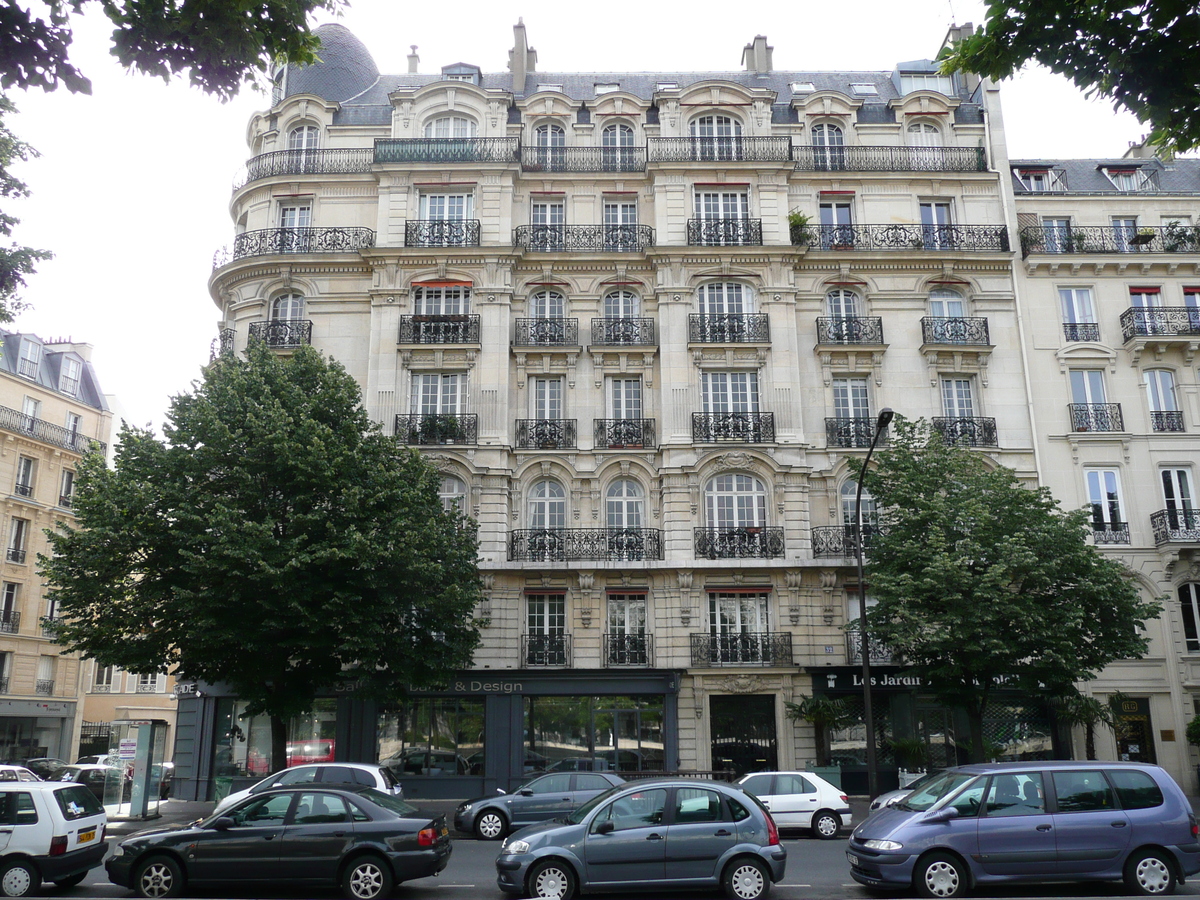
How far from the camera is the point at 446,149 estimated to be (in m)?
31.0

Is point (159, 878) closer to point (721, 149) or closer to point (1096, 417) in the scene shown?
point (721, 149)

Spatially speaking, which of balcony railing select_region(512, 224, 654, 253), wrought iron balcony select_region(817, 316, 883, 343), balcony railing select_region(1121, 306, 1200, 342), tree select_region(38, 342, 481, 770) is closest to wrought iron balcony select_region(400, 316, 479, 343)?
balcony railing select_region(512, 224, 654, 253)

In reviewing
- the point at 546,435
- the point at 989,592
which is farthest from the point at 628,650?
the point at 989,592

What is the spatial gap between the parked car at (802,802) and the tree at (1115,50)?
14.7 meters

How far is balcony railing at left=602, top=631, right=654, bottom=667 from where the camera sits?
89.2 ft

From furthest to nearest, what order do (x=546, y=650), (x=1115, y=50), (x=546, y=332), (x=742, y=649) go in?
(x=546, y=332) < (x=546, y=650) < (x=742, y=649) < (x=1115, y=50)

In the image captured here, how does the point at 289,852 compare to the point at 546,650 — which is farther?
the point at 546,650

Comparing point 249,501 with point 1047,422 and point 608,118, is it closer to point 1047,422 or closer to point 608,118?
point 608,118

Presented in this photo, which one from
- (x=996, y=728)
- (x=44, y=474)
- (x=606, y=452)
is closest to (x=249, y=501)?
(x=606, y=452)

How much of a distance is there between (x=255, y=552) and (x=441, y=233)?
45.0 feet

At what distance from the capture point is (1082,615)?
74.2 feet

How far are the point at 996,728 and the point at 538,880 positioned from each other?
64.3 feet

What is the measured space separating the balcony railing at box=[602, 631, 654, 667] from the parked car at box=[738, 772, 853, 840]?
25.5 feet

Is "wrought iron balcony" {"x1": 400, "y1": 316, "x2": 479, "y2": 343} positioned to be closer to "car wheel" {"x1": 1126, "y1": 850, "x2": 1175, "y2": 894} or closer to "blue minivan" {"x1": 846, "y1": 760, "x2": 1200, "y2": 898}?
"blue minivan" {"x1": 846, "y1": 760, "x2": 1200, "y2": 898}
